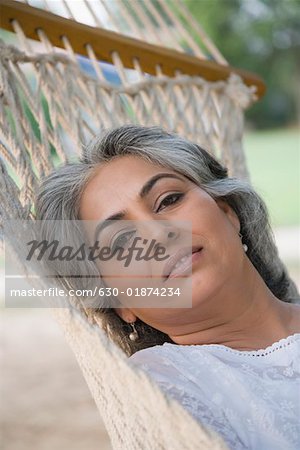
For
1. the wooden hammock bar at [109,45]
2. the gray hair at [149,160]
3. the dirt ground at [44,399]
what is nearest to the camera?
the gray hair at [149,160]

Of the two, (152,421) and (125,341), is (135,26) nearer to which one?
(125,341)

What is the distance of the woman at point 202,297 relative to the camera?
4.25ft

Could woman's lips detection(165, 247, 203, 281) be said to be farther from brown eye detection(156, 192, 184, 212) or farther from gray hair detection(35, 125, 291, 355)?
gray hair detection(35, 125, 291, 355)

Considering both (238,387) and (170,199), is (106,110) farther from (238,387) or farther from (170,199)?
(238,387)

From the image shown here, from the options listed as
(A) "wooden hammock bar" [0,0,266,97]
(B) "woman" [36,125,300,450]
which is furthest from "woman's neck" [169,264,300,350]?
(A) "wooden hammock bar" [0,0,266,97]

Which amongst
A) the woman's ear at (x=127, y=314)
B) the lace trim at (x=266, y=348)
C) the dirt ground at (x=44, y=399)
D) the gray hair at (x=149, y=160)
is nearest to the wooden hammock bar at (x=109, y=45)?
the gray hair at (x=149, y=160)

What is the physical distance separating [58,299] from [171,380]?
0.76ft

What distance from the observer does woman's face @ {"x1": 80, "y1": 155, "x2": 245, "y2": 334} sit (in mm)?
1396

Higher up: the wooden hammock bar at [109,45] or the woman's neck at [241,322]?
the wooden hammock bar at [109,45]

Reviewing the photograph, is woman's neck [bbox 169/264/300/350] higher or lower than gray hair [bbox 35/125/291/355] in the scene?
lower

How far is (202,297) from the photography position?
54.7 inches

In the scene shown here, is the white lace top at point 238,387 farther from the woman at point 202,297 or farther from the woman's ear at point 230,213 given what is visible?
the woman's ear at point 230,213

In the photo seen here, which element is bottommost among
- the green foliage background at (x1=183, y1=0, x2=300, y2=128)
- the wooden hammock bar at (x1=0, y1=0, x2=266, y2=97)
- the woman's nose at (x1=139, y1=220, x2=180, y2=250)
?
the woman's nose at (x1=139, y1=220, x2=180, y2=250)

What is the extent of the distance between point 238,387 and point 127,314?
310 mm
